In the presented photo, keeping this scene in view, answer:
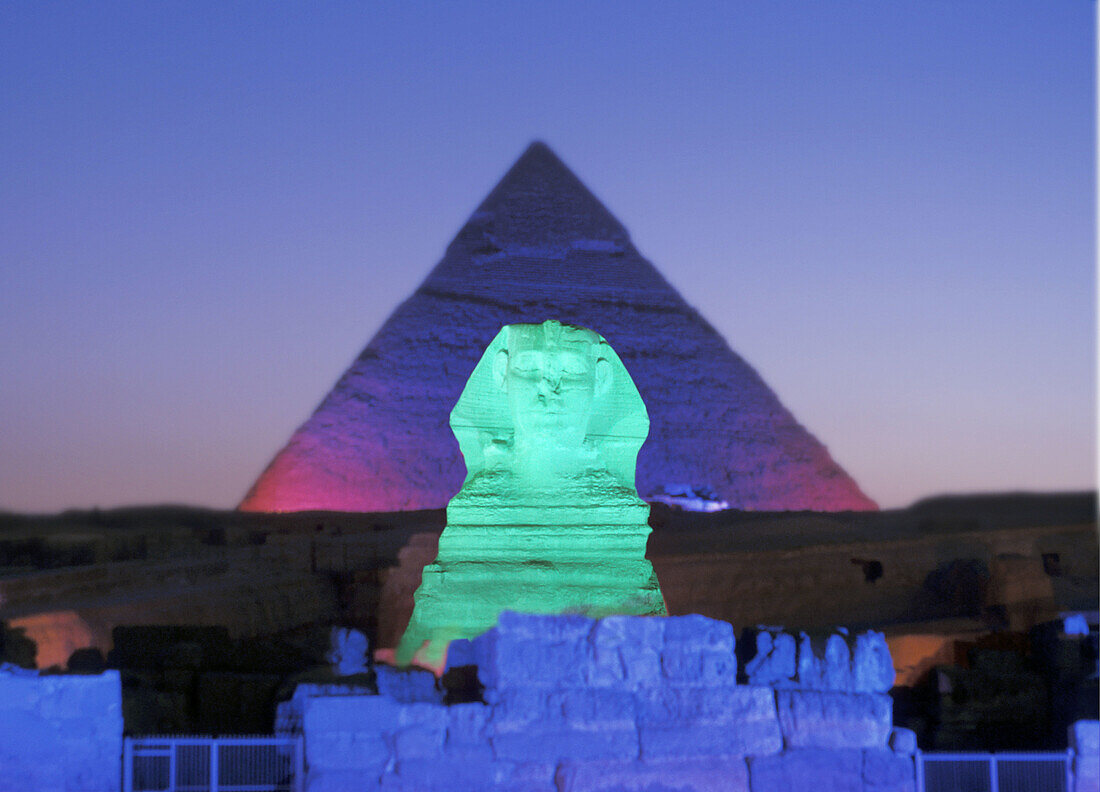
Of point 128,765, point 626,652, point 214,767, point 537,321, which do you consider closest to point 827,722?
point 626,652

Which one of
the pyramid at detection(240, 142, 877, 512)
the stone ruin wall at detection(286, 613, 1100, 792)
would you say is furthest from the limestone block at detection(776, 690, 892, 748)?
the pyramid at detection(240, 142, 877, 512)

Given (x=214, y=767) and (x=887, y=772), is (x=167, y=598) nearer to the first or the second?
(x=214, y=767)

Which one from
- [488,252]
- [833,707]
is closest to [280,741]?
[833,707]

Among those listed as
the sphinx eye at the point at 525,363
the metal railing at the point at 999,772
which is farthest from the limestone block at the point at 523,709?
the sphinx eye at the point at 525,363

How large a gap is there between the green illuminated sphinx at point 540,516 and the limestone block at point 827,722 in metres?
1.62

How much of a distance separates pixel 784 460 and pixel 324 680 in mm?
59075

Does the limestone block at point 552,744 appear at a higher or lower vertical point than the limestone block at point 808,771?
higher

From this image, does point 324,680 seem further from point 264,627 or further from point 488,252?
point 488,252

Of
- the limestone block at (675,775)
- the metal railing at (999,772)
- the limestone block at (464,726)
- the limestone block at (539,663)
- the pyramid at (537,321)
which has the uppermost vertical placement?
the pyramid at (537,321)

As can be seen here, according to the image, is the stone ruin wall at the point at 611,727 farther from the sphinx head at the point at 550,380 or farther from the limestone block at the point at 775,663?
the sphinx head at the point at 550,380

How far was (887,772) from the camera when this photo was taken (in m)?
5.43

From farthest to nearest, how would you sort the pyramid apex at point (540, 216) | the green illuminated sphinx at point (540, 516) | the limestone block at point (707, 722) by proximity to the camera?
the pyramid apex at point (540, 216), the green illuminated sphinx at point (540, 516), the limestone block at point (707, 722)

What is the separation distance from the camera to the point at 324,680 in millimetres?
6465

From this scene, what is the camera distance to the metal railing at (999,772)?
18.9 feet
